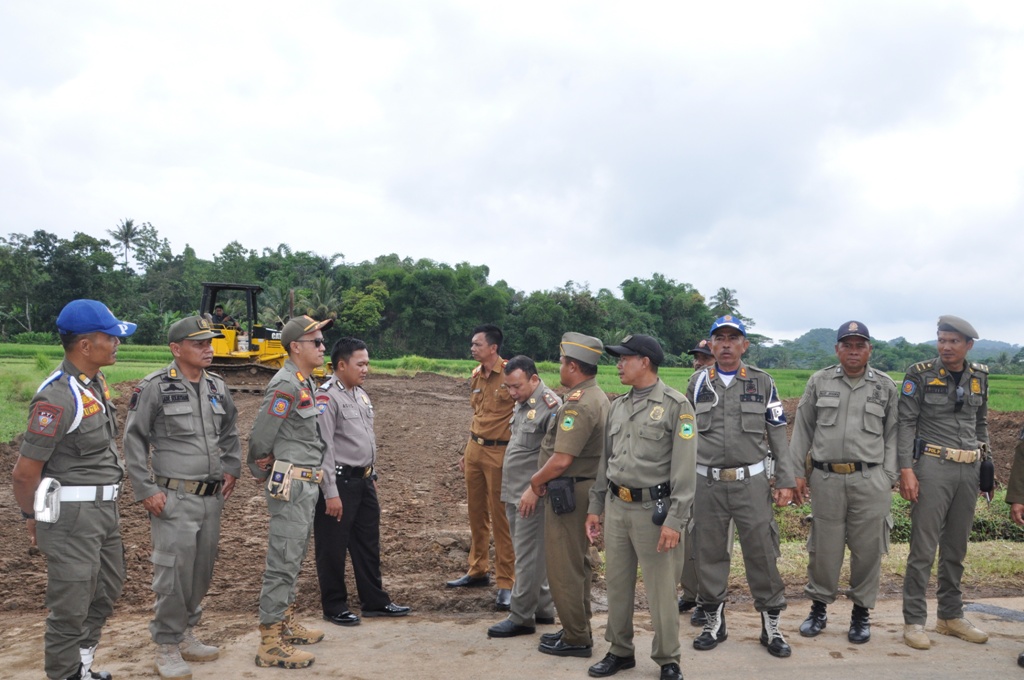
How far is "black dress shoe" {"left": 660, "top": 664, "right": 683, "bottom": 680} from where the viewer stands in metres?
3.93

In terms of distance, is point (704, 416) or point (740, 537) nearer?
point (740, 537)

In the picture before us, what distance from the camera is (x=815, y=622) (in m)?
4.77

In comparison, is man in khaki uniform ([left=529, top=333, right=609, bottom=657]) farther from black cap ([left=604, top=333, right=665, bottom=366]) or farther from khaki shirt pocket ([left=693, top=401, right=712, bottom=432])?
khaki shirt pocket ([left=693, top=401, right=712, bottom=432])

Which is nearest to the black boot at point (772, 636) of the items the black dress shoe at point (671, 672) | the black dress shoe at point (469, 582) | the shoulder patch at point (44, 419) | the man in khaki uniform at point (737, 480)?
the man in khaki uniform at point (737, 480)

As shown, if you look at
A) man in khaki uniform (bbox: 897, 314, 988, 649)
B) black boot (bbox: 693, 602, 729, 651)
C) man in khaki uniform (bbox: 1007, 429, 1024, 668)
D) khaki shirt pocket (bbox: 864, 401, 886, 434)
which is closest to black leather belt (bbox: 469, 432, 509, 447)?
black boot (bbox: 693, 602, 729, 651)

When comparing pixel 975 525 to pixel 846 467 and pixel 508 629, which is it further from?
pixel 508 629

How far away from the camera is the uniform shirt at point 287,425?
170 inches

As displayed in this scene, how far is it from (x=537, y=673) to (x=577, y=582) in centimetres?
54

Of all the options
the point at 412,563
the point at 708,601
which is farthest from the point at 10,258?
the point at 708,601

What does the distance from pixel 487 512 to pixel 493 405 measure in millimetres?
819

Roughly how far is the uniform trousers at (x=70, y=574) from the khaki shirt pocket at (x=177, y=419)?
507 millimetres

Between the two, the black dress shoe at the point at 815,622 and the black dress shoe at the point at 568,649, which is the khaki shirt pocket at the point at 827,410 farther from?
the black dress shoe at the point at 568,649

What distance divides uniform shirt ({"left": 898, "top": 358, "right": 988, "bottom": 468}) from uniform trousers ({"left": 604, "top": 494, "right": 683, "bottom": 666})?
76.2 inches

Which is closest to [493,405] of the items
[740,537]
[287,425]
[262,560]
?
[287,425]
